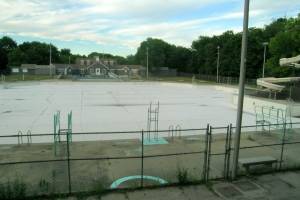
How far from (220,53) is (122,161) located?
71.2m

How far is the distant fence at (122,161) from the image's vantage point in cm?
820

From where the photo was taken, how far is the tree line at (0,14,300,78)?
42.4m

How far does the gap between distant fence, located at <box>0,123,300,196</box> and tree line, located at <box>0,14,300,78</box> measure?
32.4m

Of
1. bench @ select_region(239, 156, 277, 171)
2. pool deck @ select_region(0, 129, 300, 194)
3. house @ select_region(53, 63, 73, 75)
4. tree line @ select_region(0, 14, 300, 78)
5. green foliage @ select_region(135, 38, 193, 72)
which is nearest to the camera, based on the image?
pool deck @ select_region(0, 129, 300, 194)


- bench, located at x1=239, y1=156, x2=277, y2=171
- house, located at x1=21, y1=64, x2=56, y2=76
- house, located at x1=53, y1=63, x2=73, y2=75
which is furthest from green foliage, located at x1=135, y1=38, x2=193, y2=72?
bench, located at x1=239, y1=156, x2=277, y2=171

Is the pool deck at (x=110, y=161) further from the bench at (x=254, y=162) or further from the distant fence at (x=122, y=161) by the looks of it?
the bench at (x=254, y=162)

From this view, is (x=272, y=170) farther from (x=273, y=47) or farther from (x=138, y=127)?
(x=273, y=47)

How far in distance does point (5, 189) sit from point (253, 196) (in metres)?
6.86

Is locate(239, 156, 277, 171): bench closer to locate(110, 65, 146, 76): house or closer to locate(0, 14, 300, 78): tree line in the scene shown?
locate(0, 14, 300, 78): tree line

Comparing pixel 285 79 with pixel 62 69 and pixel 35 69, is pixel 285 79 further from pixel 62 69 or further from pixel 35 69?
pixel 35 69

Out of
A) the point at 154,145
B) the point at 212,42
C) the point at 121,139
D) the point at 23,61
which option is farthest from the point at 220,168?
the point at 23,61

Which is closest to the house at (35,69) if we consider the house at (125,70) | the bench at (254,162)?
the house at (125,70)

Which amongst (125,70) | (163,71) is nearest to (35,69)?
(125,70)

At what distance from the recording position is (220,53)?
251 ft
